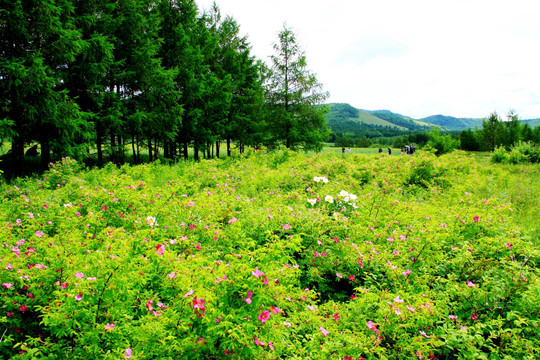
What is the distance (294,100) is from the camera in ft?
61.4

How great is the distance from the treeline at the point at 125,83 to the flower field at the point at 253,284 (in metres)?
6.86

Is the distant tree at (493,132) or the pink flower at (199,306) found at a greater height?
the distant tree at (493,132)

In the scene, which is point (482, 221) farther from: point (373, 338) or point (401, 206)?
point (373, 338)

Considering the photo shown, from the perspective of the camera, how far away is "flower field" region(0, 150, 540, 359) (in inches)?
68.8

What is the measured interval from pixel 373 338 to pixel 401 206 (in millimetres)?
3459

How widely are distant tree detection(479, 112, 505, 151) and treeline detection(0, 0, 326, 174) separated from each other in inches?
1046

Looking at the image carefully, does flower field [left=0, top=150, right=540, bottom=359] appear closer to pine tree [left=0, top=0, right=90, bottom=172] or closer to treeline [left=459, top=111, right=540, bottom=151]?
pine tree [left=0, top=0, right=90, bottom=172]

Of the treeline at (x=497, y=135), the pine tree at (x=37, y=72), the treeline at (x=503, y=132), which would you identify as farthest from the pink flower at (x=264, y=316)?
the treeline at (x=503, y=132)

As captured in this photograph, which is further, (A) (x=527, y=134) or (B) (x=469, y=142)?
(B) (x=469, y=142)

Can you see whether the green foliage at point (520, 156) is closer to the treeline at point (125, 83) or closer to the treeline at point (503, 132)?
the treeline at point (125, 83)

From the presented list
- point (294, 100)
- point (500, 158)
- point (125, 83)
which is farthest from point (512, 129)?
point (125, 83)

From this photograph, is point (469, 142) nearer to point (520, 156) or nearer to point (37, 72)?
point (520, 156)

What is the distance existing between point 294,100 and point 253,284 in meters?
18.0

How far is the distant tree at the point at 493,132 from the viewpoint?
32.3 m
